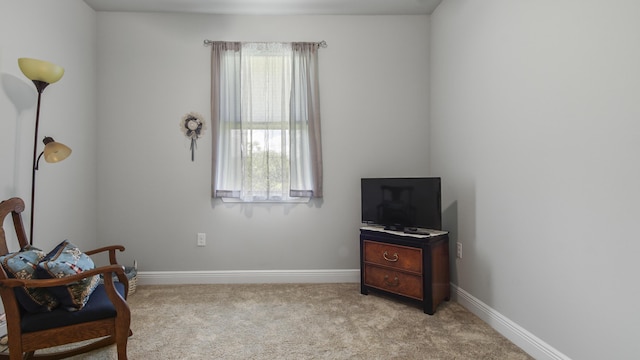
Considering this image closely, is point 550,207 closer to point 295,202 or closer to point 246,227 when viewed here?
point 295,202

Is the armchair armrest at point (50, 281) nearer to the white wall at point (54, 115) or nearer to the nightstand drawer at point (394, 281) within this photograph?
the white wall at point (54, 115)

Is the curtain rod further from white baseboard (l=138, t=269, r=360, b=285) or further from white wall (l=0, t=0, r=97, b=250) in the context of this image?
white baseboard (l=138, t=269, r=360, b=285)

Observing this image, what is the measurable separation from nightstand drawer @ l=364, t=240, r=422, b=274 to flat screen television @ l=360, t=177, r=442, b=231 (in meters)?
0.22

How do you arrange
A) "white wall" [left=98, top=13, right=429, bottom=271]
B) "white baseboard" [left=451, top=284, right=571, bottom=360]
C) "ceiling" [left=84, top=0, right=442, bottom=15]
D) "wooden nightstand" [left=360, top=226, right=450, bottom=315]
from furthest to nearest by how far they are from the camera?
"white wall" [left=98, top=13, right=429, bottom=271], "ceiling" [left=84, top=0, right=442, bottom=15], "wooden nightstand" [left=360, top=226, right=450, bottom=315], "white baseboard" [left=451, top=284, right=571, bottom=360]

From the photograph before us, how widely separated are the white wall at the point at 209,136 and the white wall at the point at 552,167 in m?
0.69

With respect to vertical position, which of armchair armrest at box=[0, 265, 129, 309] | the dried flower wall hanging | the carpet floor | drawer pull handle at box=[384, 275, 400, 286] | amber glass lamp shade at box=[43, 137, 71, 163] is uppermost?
the dried flower wall hanging

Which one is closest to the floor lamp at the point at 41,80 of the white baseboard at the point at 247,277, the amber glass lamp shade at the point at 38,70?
the amber glass lamp shade at the point at 38,70

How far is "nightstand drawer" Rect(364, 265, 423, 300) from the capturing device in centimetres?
258

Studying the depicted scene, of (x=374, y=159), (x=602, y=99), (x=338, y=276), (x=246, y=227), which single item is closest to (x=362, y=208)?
(x=374, y=159)

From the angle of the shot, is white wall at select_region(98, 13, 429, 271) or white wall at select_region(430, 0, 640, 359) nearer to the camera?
white wall at select_region(430, 0, 640, 359)

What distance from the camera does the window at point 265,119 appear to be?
3188 millimetres

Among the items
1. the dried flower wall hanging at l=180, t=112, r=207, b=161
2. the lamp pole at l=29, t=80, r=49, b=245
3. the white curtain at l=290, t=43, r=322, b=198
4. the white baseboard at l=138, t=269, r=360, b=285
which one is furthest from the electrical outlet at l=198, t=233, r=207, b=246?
the lamp pole at l=29, t=80, r=49, b=245

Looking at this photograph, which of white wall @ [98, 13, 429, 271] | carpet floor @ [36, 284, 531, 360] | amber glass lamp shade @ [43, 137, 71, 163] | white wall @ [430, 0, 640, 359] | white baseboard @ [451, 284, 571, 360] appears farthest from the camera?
white wall @ [98, 13, 429, 271]

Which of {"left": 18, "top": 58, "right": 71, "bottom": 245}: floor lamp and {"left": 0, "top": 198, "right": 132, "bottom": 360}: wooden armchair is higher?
{"left": 18, "top": 58, "right": 71, "bottom": 245}: floor lamp
